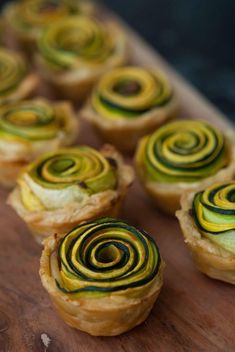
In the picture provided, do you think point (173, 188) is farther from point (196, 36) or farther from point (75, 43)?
point (196, 36)

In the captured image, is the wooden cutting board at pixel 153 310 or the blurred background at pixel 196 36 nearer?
the wooden cutting board at pixel 153 310

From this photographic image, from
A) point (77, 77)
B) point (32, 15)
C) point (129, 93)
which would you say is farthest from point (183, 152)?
point (32, 15)

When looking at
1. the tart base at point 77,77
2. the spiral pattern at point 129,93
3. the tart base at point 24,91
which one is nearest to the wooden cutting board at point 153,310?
the spiral pattern at point 129,93

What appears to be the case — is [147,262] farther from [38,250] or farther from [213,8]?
[213,8]

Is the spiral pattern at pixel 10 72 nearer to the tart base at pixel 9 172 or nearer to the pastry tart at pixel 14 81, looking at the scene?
the pastry tart at pixel 14 81

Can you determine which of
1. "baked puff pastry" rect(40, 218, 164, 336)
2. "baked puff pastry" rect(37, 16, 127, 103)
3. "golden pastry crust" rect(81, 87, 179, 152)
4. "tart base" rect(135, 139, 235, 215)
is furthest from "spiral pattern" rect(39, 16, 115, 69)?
"baked puff pastry" rect(40, 218, 164, 336)

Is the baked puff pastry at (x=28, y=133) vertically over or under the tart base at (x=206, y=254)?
under

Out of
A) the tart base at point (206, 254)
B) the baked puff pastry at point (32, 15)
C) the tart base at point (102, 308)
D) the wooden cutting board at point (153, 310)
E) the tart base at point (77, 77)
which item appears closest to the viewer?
the tart base at point (102, 308)
